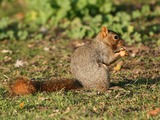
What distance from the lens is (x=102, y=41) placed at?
5672mm

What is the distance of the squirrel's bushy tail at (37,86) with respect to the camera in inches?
207

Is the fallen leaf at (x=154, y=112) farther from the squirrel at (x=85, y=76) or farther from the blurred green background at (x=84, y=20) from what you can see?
the blurred green background at (x=84, y=20)

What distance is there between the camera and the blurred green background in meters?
8.31

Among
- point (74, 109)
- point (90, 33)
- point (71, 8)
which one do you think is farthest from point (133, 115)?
point (71, 8)

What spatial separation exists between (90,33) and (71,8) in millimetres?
1111

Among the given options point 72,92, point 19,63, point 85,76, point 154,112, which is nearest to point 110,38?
point 85,76

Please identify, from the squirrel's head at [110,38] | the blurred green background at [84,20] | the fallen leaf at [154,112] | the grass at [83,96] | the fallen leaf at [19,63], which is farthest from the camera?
the blurred green background at [84,20]

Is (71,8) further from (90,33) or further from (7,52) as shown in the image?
(7,52)

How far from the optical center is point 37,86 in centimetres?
542

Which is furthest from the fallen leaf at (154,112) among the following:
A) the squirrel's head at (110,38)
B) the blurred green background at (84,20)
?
the blurred green background at (84,20)

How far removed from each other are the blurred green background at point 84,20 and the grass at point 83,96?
3.04ft

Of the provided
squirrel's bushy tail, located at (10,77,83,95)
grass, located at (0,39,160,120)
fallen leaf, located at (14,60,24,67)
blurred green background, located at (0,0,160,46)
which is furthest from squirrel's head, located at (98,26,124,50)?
blurred green background, located at (0,0,160,46)

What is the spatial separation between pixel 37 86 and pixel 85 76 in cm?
54

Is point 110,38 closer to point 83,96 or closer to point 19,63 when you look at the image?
point 83,96
